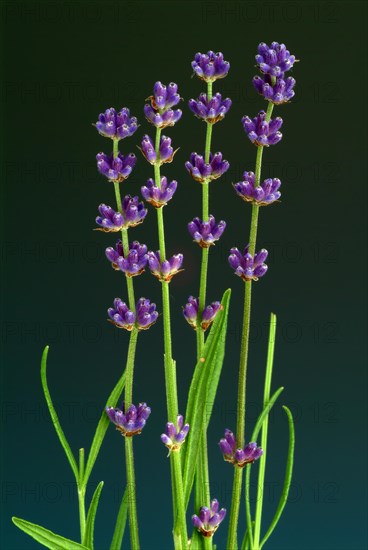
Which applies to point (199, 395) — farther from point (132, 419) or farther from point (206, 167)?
point (206, 167)

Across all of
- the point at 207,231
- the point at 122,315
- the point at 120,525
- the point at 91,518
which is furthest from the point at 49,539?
the point at 207,231

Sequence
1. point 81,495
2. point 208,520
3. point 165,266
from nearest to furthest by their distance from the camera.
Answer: point 165,266 < point 208,520 < point 81,495

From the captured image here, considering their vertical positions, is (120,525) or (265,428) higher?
(265,428)

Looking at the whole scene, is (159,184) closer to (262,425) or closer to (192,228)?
(192,228)

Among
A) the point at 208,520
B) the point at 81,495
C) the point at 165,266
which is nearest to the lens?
the point at 165,266

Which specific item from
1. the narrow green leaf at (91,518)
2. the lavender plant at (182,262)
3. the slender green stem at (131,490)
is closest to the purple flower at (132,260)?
the lavender plant at (182,262)

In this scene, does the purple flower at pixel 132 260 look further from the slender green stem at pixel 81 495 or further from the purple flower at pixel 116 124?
the slender green stem at pixel 81 495
